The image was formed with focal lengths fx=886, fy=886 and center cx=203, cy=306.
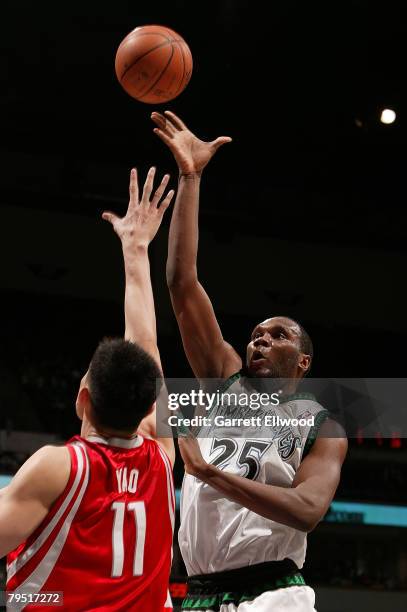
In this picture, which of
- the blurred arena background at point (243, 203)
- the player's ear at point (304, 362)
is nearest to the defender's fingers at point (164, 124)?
the player's ear at point (304, 362)

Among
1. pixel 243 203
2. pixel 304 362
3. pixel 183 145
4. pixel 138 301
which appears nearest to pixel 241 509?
pixel 304 362

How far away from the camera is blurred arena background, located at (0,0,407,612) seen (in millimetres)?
8664

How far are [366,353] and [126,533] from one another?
1210cm

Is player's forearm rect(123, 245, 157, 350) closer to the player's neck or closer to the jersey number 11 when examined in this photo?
the player's neck

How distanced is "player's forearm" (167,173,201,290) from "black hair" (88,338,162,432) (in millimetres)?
1374

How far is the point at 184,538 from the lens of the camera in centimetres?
334

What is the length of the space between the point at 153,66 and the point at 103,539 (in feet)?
8.81

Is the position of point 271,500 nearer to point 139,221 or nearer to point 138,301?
point 138,301

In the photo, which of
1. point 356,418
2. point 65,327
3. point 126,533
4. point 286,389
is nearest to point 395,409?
point 356,418

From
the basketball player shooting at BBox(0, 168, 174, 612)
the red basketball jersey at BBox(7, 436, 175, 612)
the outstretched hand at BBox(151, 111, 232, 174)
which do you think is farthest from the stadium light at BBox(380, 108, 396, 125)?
the red basketball jersey at BBox(7, 436, 175, 612)

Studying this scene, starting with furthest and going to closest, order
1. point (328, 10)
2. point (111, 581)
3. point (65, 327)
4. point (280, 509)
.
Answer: point (65, 327), point (328, 10), point (280, 509), point (111, 581)

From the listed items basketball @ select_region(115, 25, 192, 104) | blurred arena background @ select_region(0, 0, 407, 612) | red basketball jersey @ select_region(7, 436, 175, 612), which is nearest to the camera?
red basketball jersey @ select_region(7, 436, 175, 612)

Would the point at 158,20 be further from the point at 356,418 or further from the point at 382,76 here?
the point at 356,418

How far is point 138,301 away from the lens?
110 inches
